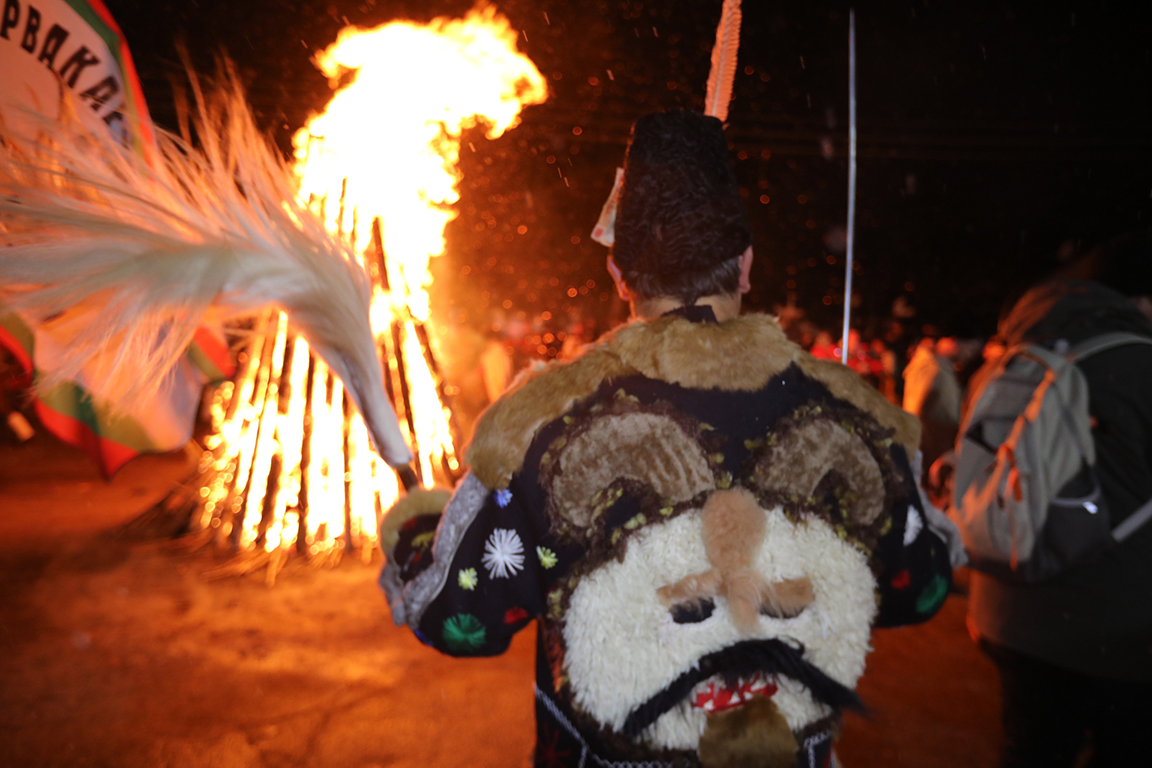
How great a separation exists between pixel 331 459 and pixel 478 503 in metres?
5.02

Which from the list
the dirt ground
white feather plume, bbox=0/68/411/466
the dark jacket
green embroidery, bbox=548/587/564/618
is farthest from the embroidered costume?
the dirt ground

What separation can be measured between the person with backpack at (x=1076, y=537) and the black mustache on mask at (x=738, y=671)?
0.95 metres

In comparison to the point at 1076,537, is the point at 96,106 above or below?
above

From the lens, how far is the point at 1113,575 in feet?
5.84

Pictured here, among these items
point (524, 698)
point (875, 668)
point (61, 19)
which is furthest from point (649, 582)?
point (875, 668)

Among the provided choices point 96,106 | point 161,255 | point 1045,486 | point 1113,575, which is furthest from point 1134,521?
point 96,106

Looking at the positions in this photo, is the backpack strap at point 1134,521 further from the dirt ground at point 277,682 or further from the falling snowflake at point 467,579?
the falling snowflake at point 467,579

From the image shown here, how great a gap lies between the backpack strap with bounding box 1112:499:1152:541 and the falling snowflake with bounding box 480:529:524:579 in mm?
1644

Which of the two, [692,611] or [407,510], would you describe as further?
[407,510]

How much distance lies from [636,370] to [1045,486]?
128 cm

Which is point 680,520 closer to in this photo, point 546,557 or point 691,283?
point 546,557

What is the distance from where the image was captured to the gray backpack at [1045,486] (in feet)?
5.70

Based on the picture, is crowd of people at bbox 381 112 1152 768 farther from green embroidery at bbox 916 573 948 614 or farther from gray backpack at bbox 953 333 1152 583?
gray backpack at bbox 953 333 1152 583

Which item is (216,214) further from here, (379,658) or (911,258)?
(911,258)
